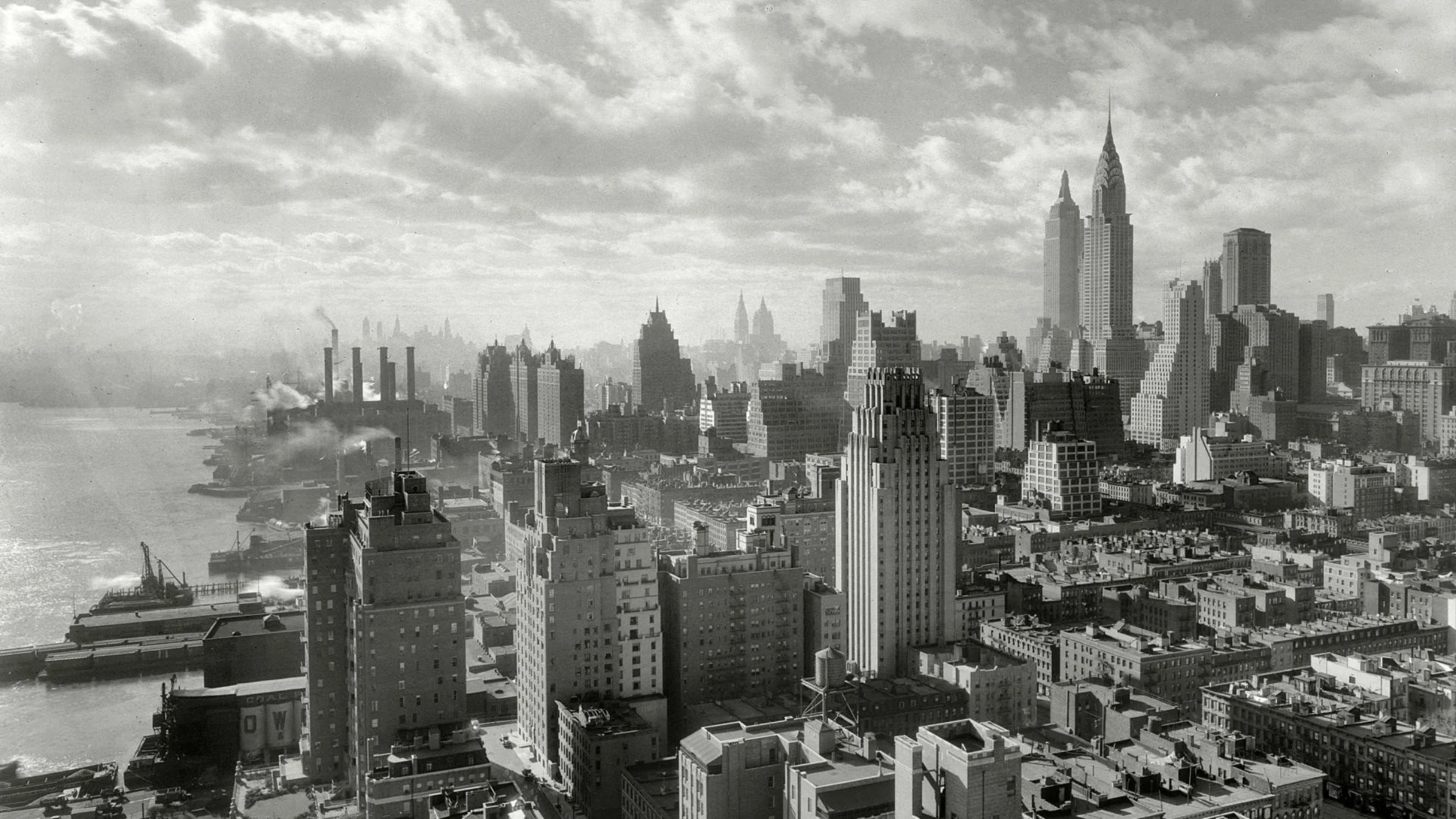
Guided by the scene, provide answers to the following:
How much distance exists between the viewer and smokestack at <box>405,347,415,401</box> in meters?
26.0

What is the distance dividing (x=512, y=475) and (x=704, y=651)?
17.5 metres

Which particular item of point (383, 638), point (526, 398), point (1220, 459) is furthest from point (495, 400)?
point (383, 638)

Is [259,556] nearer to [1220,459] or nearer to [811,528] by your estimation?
[811,528]

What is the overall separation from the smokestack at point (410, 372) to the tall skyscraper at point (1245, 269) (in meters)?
35.6

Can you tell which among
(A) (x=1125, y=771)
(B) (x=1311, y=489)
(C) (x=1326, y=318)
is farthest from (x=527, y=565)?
(C) (x=1326, y=318)

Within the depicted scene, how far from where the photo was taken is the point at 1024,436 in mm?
47125

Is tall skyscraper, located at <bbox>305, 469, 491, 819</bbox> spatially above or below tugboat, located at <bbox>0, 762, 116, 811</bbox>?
above

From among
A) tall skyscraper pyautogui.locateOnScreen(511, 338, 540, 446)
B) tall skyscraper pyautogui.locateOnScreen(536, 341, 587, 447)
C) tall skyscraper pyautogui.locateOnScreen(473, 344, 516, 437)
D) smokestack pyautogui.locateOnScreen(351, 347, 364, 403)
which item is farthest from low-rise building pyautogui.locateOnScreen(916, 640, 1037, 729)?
tall skyscraper pyautogui.locateOnScreen(536, 341, 587, 447)

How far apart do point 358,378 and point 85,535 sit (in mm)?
6969

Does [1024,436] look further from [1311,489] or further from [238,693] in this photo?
[238,693]

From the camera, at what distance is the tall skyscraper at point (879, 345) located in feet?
146

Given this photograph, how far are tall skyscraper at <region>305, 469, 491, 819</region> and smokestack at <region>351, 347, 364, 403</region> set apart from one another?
9.04 metres

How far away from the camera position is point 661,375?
1870 inches

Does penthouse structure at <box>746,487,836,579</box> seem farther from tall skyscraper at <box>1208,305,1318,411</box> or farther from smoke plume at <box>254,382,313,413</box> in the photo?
tall skyscraper at <box>1208,305,1318,411</box>
